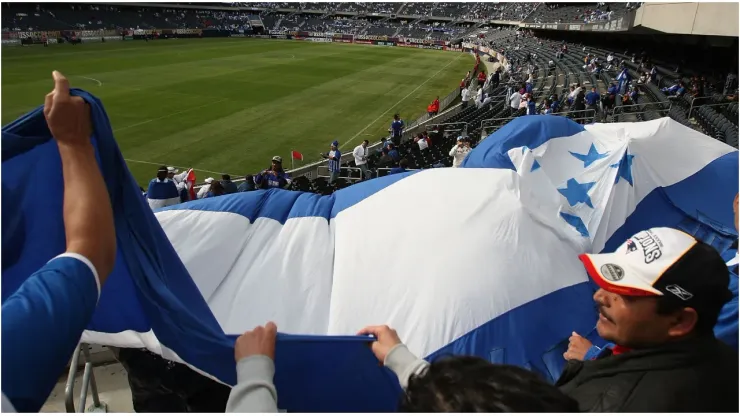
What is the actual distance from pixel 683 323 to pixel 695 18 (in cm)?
1297

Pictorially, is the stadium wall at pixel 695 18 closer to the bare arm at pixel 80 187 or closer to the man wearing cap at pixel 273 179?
the man wearing cap at pixel 273 179

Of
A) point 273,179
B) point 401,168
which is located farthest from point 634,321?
point 273,179

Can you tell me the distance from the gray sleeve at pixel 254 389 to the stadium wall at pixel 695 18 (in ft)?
39.0

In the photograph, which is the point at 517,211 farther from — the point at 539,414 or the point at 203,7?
the point at 203,7

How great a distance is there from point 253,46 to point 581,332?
4507 centimetres

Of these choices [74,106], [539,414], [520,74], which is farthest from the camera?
[520,74]

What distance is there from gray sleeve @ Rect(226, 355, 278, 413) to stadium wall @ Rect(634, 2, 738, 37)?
1189 cm

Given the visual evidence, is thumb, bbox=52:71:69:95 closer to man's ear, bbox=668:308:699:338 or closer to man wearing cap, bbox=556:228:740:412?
man wearing cap, bbox=556:228:740:412

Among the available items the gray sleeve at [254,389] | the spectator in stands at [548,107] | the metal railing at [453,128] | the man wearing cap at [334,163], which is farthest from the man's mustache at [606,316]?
the metal railing at [453,128]

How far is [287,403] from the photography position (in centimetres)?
222

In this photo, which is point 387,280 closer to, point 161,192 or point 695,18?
point 161,192

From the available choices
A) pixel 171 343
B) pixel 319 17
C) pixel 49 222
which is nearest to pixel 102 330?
pixel 171 343

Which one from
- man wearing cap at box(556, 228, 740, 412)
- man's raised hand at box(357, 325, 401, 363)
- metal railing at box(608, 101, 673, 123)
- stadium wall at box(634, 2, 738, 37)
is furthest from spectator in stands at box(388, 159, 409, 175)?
stadium wall at box(634, 2, 738, 37)

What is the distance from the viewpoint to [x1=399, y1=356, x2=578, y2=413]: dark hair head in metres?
0.93
